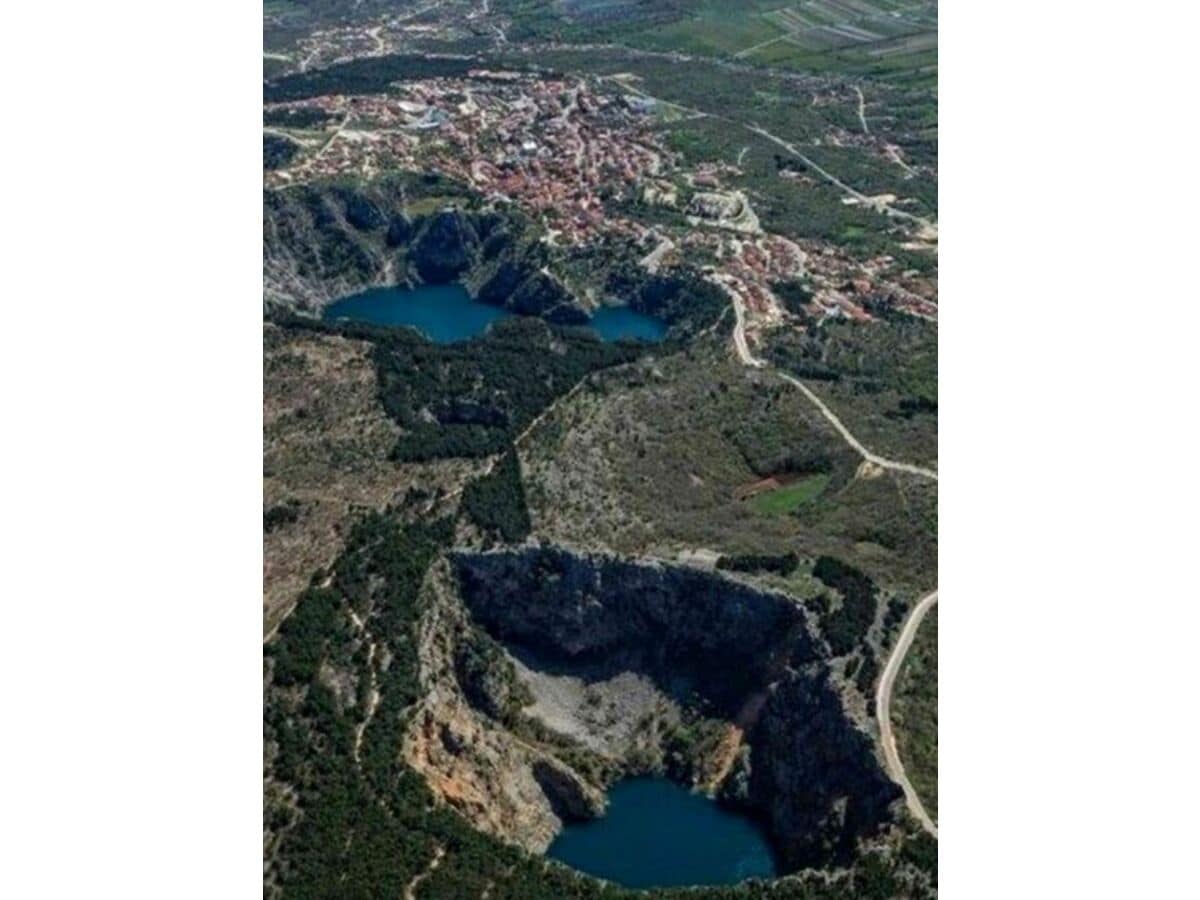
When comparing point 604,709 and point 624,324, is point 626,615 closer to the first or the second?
point 604,709

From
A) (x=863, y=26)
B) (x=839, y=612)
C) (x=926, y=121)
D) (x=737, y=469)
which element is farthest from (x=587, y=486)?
(x=863, y=26)

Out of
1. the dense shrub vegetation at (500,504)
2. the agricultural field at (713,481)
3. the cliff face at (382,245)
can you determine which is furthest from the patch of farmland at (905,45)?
the dense shrub vegetation at (500,504)

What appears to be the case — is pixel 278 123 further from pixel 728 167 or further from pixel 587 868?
pixel 587 868

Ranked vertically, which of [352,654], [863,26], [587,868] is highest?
[352,654]

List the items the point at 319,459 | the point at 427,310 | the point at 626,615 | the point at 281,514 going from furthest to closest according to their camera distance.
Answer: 1. the point at 427,310
2. the point at 319,459
3. the point at 281,514
4. the point at 626,615

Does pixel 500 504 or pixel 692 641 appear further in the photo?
pixel 500 504

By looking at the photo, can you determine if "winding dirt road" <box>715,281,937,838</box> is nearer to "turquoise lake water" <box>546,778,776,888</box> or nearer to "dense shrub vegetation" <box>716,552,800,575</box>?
"dense shrub vegetation" <box>716,552,800,575</box>

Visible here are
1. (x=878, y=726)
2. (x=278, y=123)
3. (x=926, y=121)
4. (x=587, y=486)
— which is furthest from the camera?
(x=926, y=121)

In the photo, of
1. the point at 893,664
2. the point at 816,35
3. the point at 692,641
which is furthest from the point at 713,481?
the point at 816,35
